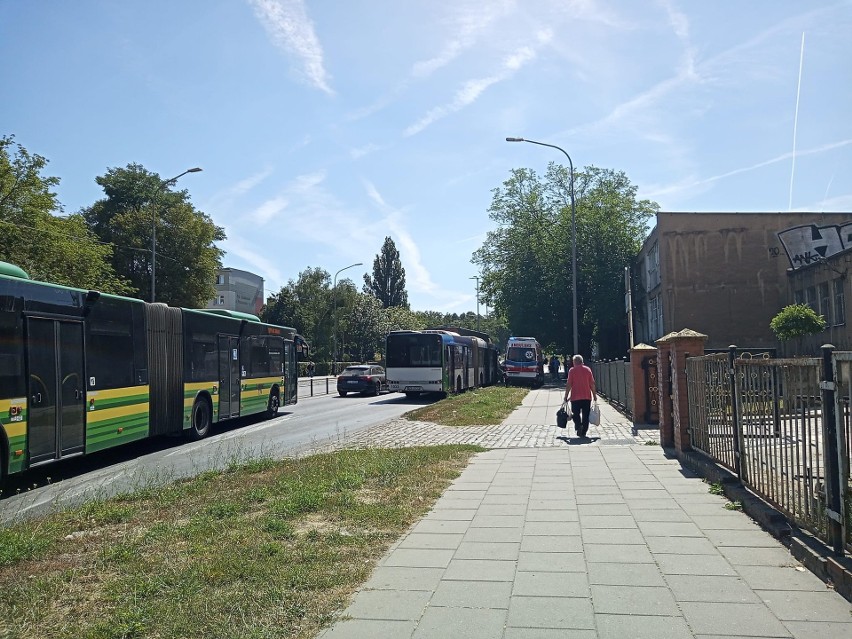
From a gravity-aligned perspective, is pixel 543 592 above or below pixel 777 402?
below

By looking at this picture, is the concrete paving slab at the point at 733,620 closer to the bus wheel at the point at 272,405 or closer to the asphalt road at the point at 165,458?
the asphalt road at the point at 165,458

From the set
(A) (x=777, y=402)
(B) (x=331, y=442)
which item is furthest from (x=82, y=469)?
(A) (x=777, y=402)

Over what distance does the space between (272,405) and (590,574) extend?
18620 mm

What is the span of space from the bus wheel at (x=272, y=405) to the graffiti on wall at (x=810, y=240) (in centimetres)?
2861

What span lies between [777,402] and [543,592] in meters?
2.69

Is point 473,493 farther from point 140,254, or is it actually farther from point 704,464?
point 140,254

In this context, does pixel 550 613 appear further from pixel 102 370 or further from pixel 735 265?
pixel 735 265

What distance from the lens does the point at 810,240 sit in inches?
1511

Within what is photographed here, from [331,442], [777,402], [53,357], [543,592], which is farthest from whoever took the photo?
[331,442]

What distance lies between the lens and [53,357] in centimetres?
1112

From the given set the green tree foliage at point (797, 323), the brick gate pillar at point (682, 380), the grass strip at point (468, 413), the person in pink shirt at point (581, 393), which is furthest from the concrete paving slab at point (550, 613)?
the green tree foliage at point (797, 323)

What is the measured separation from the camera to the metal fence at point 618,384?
1997 cm

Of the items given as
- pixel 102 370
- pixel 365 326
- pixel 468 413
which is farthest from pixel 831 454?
pixel 365 326

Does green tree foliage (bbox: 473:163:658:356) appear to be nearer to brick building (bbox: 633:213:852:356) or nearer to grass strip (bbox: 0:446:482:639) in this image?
brick building (bbox: 633:213:852:356)
